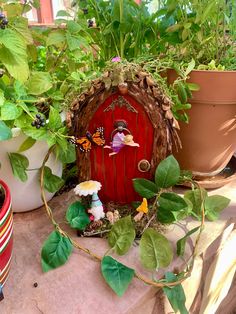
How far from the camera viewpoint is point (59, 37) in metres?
0.55

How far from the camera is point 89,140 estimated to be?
534mm

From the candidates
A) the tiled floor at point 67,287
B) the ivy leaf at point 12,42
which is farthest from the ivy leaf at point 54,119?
the tiled floor at point 67,287

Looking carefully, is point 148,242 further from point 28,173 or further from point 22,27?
point 22,27

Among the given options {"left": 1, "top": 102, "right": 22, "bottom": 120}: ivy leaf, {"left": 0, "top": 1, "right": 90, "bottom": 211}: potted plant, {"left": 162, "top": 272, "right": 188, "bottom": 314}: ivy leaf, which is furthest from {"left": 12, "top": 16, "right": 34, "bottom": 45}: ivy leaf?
{"left": 162, "top": 272, "right": 188, "bottom": 314}: ivy leaf

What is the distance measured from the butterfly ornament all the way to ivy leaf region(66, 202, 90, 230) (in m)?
0.11

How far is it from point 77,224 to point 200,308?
0.36 m

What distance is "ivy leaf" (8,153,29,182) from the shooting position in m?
A: 0.52

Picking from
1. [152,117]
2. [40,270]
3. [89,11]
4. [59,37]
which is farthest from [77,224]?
[89,11]

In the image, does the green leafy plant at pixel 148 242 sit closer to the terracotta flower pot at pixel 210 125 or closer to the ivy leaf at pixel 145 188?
the ivy leaf at pixel 145 188

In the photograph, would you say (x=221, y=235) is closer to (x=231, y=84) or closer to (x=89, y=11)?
(x=231, y=84)

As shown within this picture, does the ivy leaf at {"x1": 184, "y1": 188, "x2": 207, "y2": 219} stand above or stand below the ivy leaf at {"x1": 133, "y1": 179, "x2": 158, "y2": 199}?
below

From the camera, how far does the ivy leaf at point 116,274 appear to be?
0.45 m

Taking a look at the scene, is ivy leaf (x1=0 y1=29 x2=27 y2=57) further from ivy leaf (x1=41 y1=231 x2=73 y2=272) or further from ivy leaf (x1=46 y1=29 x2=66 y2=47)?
ivy leaf (x1=41 y1=231 x2=73 y2=272)

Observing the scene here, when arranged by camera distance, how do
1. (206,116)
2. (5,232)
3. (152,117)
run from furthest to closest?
1. (206,116)
2. (152,117)
3. (5,232)
